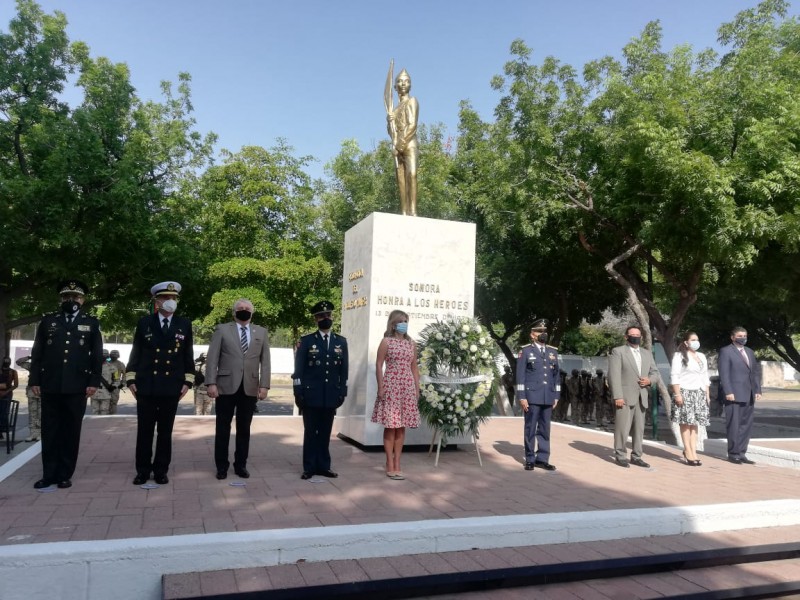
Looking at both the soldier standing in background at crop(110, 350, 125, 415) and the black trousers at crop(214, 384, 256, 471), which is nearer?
the black trousers at crop(214, 384, 256, 471)

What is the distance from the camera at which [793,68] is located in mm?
13695

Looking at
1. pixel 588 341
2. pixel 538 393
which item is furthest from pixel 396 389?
pixel 588 341

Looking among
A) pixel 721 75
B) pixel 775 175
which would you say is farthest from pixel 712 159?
pixel 721 75

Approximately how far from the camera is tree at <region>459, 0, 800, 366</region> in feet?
40.1

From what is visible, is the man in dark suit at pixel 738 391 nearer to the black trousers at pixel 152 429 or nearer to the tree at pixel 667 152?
the tree at pixel 667 152

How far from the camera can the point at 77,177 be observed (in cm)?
1446

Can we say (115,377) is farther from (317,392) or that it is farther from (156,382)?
(317,392)

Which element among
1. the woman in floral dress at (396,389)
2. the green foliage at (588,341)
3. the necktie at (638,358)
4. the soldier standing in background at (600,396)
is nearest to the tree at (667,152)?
the soldier standing in background at (600,396)

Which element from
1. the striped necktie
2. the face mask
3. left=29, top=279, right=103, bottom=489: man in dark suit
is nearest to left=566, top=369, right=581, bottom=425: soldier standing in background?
the striped necktie

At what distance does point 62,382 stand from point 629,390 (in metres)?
6.36

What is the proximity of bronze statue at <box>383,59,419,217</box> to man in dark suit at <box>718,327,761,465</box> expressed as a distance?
16.0 feet

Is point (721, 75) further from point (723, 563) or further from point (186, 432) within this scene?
point (186, 432)

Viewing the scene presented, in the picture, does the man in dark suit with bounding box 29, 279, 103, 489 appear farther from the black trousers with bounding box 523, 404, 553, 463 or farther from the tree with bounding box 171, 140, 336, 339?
the tree with bounding box 171, 140, 336, 339

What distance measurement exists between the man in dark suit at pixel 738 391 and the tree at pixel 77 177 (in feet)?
41.9
